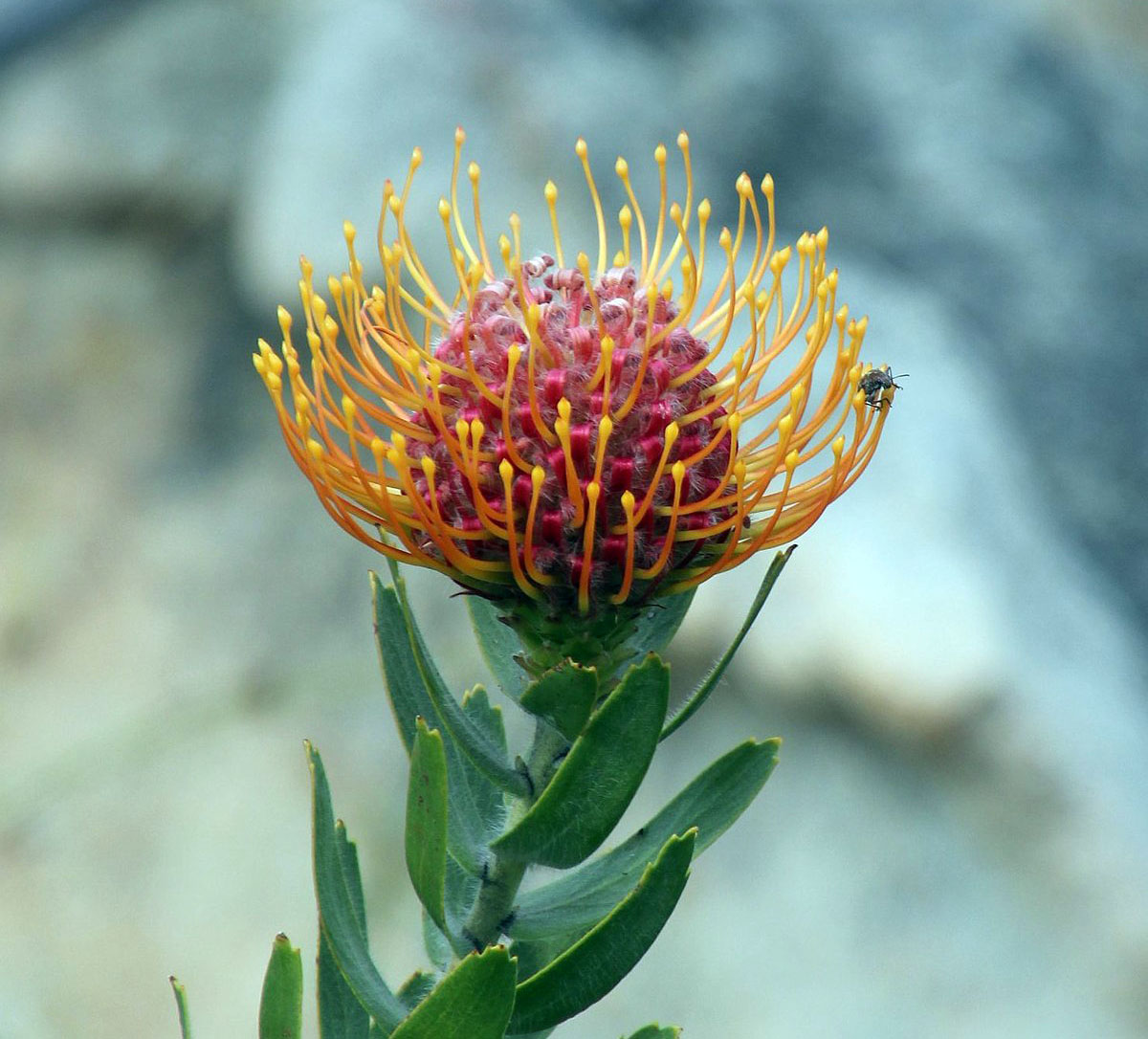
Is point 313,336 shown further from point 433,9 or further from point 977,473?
point 433,9

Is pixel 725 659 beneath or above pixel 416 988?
above

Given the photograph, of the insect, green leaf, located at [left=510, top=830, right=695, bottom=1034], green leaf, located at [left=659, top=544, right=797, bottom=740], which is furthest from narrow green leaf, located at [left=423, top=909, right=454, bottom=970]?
the insect

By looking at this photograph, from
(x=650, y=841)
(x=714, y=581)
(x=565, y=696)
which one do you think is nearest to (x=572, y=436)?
(x=565, y=696)

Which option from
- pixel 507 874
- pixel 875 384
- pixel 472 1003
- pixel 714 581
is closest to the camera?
pixel 472 1003

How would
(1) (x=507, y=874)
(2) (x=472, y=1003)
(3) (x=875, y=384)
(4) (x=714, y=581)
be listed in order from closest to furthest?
(2) (x=472, y=1003), (1) (x=507, y=874), (3) (x=875, y=384), (4) (x=714, y=581)

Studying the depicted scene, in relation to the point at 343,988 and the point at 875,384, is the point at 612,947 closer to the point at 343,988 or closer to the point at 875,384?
the point at 343,988

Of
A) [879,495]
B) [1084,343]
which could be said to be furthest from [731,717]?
[1084,343]

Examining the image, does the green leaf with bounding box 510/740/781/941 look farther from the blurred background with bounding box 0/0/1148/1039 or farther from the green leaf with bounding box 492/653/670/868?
the blurred background with bounding box 0/0/1148/1039
